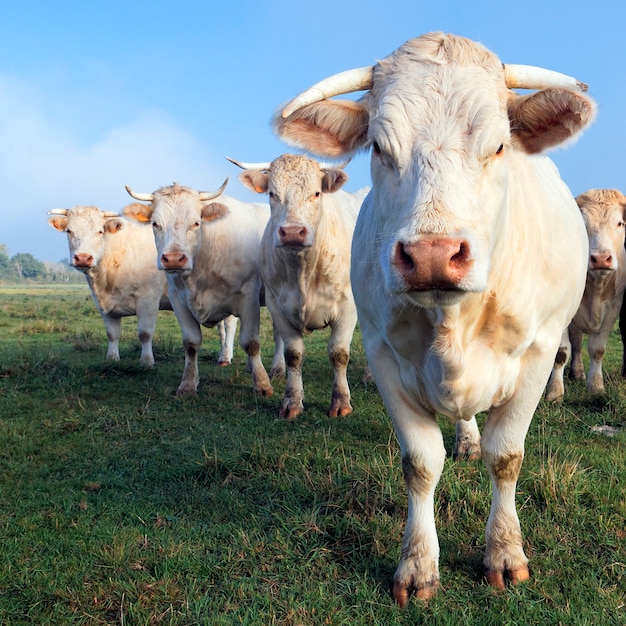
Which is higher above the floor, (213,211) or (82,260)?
(213,211)

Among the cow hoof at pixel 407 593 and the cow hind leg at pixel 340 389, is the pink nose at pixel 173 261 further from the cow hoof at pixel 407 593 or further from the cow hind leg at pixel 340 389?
the cow hoof at pixel 407 593

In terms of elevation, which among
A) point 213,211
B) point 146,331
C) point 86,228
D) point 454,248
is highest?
point 454,248

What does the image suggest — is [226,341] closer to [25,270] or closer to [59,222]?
[59,222]

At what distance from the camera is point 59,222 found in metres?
9.70

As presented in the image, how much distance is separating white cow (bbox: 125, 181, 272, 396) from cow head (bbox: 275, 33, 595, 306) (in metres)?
4.37

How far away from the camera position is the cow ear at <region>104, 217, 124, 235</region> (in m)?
9.72

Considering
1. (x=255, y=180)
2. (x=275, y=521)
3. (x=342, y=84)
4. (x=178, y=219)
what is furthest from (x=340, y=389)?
(x=342, y=84)

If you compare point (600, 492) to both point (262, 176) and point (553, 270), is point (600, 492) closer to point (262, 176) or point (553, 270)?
point (553, 270)

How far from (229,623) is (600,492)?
7.30 feet

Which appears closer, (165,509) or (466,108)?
(466,108)

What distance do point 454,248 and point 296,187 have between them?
412cm

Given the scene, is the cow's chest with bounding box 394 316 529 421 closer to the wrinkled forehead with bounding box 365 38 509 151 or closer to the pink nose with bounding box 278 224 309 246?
the wrinkled forehead with bounding box 365 38 509 151

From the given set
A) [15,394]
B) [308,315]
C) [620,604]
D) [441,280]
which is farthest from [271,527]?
[15,394]

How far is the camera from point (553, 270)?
3.10 metres
